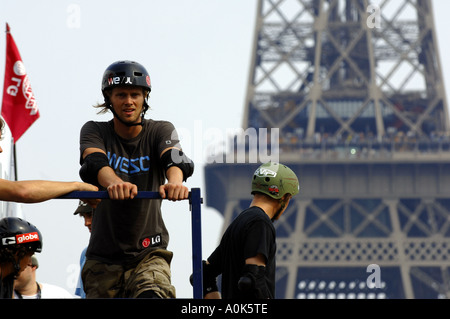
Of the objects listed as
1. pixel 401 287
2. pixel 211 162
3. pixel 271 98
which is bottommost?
pixel 401 287

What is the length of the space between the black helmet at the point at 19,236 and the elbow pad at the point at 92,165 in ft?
2.08

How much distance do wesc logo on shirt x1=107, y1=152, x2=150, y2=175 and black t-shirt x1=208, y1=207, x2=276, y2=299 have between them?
31.2 inches

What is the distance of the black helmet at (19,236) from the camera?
6.61 m

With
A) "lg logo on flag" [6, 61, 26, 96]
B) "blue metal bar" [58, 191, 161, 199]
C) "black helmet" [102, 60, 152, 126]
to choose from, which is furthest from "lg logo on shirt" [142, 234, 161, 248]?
"lg logo on flag" [6, 61, 26, 96]

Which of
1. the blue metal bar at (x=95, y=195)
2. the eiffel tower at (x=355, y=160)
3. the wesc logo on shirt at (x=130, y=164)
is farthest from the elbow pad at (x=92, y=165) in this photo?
the eiffel tower at (x=355, y=160)

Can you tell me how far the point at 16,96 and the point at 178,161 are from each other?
693 inches

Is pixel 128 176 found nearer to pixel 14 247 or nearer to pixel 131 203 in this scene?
pixel 131 203

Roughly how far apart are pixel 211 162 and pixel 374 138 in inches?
612

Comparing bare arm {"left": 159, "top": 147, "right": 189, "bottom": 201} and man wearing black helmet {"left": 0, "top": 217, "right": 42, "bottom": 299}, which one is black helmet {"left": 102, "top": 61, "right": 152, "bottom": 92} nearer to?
bare arm {"left": 159, "top": 147, "right": 189, "bottom": 201}

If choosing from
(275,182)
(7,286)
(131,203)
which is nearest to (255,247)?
(275,182)

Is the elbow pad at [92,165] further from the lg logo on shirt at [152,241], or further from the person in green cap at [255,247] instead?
the person in green cap at [255,247]

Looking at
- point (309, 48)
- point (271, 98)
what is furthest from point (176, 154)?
point (309, 48)

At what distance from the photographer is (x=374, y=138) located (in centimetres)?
7775
